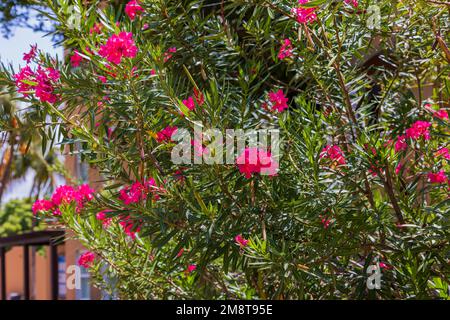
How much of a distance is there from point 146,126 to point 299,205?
Answer: 2.46 ft

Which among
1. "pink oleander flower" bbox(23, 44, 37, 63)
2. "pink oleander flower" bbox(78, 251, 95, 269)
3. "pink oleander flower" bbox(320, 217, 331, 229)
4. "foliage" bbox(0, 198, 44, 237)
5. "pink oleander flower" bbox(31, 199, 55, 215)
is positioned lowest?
"foliage" bbox(0, 198, 44, 237)

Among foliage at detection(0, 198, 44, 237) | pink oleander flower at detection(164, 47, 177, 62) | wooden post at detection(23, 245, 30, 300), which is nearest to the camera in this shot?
pink oleander flower at detection(164, 47, 177, 62)

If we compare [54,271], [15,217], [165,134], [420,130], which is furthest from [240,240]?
[15,217]

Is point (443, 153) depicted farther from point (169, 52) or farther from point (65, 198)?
point (65, 198)

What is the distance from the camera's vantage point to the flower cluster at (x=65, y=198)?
4.09 meters

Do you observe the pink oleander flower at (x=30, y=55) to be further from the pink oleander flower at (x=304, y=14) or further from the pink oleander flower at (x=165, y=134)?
the pink oleander flower at (x=304, y=14)

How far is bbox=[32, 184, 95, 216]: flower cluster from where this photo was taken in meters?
4.09

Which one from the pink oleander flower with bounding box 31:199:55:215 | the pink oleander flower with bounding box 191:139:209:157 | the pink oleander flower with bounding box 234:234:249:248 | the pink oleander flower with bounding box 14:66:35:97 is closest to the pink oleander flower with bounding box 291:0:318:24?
the pink oleander flower with bounding box 191:139:209:157

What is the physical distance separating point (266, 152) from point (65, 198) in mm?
1598

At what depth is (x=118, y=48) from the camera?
9.99 ft

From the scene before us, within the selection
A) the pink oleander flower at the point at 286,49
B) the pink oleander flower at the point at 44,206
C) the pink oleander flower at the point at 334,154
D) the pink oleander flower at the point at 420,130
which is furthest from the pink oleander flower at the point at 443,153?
the pink oleander flower at the point at 44,206

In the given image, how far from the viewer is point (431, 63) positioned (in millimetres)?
4223

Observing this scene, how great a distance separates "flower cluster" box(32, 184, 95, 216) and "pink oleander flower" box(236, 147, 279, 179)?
1.25 meters

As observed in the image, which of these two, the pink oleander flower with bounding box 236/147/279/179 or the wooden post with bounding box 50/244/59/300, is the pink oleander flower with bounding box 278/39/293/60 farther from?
the wooden post with bounding box 50/244/59/300
